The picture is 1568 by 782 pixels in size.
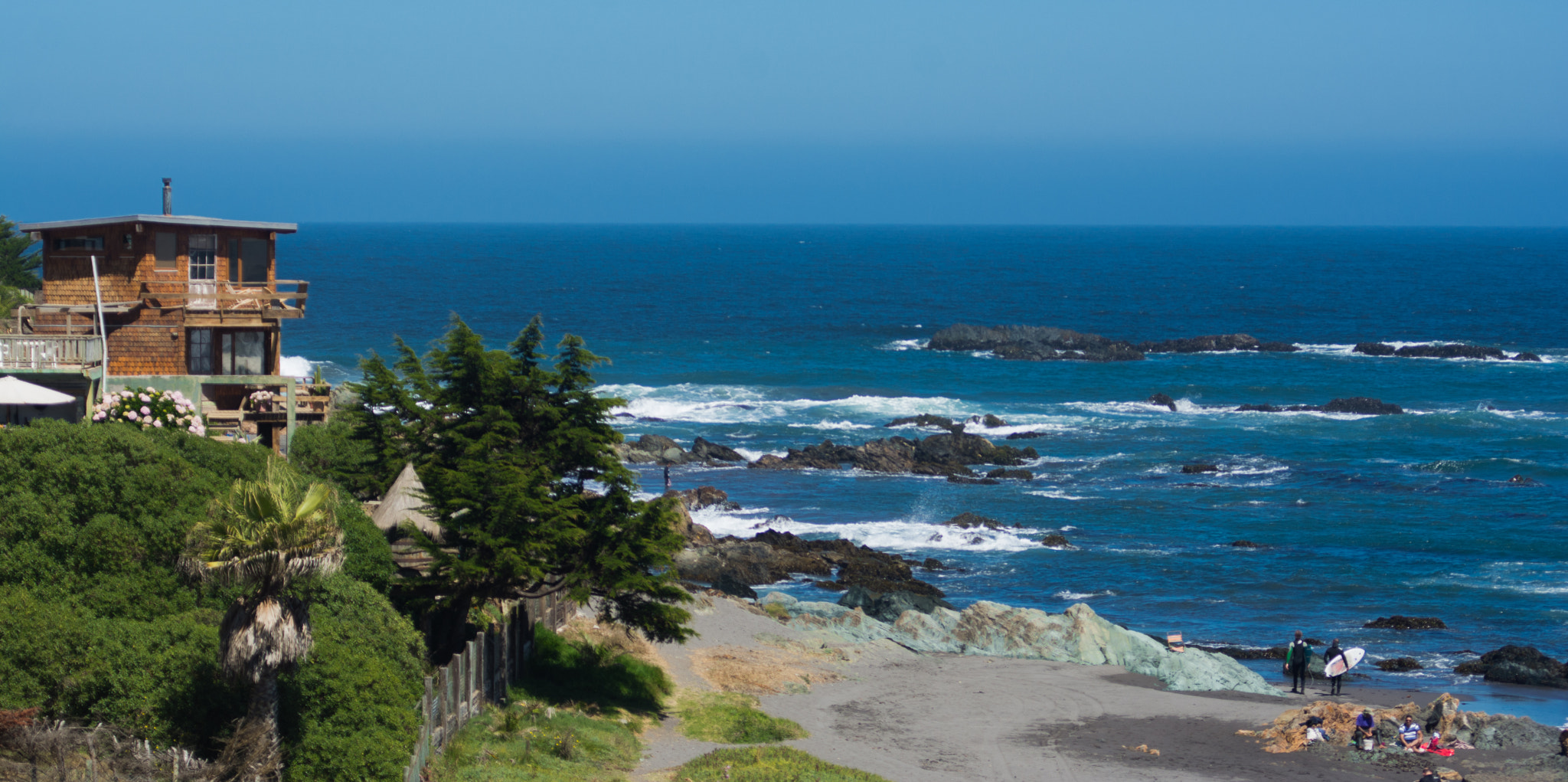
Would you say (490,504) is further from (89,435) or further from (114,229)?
(114,229)

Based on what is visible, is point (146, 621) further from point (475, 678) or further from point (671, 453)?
point (671, 453)

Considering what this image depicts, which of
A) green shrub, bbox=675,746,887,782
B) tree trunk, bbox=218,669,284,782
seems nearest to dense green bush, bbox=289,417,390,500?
green shrub, bbox=675,746,887,782

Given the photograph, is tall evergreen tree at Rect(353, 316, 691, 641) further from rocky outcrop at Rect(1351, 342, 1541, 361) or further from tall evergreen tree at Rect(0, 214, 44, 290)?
rocky outcrop at Rect(1351, 342, 1541, 361)

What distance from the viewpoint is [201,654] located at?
55.8ft

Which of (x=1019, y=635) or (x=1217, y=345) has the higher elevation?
(x=1217, y=345)

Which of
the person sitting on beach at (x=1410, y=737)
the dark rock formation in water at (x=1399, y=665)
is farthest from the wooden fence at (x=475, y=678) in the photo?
the dark rock formation in water at (x=1399, y=665)

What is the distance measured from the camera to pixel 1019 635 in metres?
34.2

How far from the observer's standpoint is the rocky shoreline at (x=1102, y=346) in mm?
98062

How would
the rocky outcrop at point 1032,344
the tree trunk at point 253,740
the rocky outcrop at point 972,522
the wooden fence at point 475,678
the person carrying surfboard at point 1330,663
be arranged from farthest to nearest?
the rocky outcrop at point 1032,344, the rocky outcrop at point 972,522, the person carrying surfboard at point 1330,663, the wooden fence at point 475,678, the tree trunk at point 253,740

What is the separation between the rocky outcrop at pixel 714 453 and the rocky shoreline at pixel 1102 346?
40.2 meters

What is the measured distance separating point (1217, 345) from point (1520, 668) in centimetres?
7443

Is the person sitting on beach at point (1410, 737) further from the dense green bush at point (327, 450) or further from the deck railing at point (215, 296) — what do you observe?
the deck railing at point (215, 296)

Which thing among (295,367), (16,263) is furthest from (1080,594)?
(295,367)

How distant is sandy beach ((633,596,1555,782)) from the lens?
77.7ft
